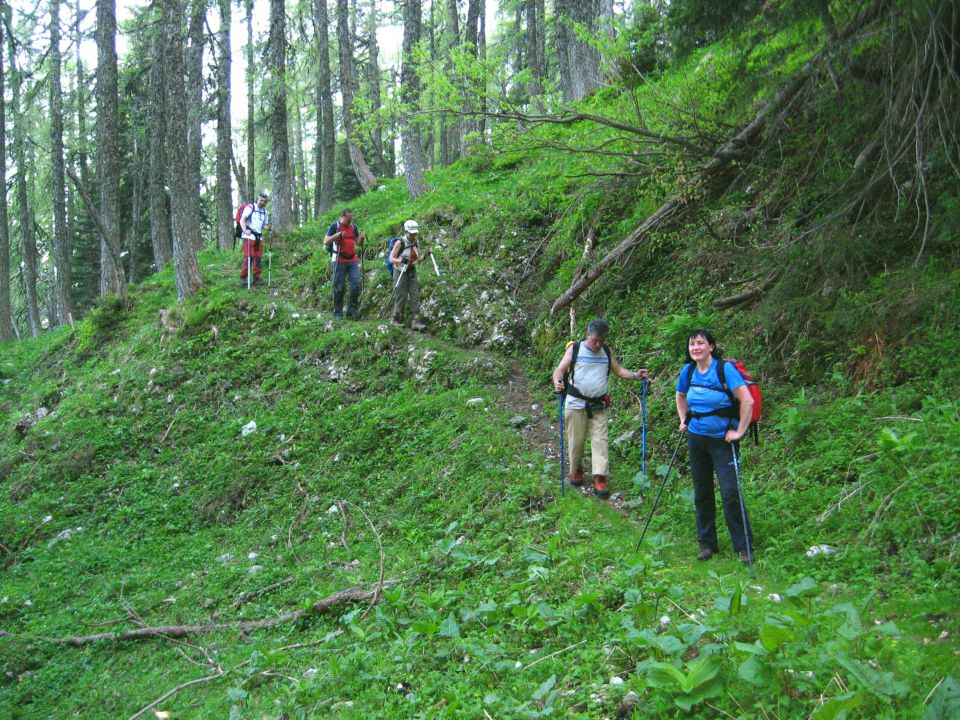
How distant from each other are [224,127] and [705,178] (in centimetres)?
1756

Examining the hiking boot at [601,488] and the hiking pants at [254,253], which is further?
the hiking pants at [254,253]

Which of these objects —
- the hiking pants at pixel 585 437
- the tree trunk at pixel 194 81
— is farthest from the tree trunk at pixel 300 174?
the hiking pants at pixel 585 437

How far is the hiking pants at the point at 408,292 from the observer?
11586mm

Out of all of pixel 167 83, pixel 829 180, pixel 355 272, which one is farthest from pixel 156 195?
pixel 829 180

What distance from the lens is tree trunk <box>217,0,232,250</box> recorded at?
1977 centimetres

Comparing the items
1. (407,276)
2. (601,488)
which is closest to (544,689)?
(601,488)

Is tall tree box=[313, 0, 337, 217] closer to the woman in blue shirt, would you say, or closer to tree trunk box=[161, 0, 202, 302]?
tree trunk box=[161, 0, 202, 302]

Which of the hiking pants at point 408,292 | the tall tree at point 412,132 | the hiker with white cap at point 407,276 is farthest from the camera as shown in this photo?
the tall tree at point 412,132

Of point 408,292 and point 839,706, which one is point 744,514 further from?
point 408,292

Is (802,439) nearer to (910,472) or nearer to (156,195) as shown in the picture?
(910,472)

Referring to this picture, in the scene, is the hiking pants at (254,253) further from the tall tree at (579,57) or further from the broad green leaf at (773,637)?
the broad green leaf at (773,637)

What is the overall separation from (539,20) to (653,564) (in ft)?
88.8

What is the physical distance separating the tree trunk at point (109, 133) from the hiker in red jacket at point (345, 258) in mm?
7396

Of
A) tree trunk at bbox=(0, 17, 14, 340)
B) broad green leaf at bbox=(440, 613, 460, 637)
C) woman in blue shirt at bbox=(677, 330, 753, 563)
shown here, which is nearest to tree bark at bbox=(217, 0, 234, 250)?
tree trunk at bbox=(0, 17, 14, 340)
